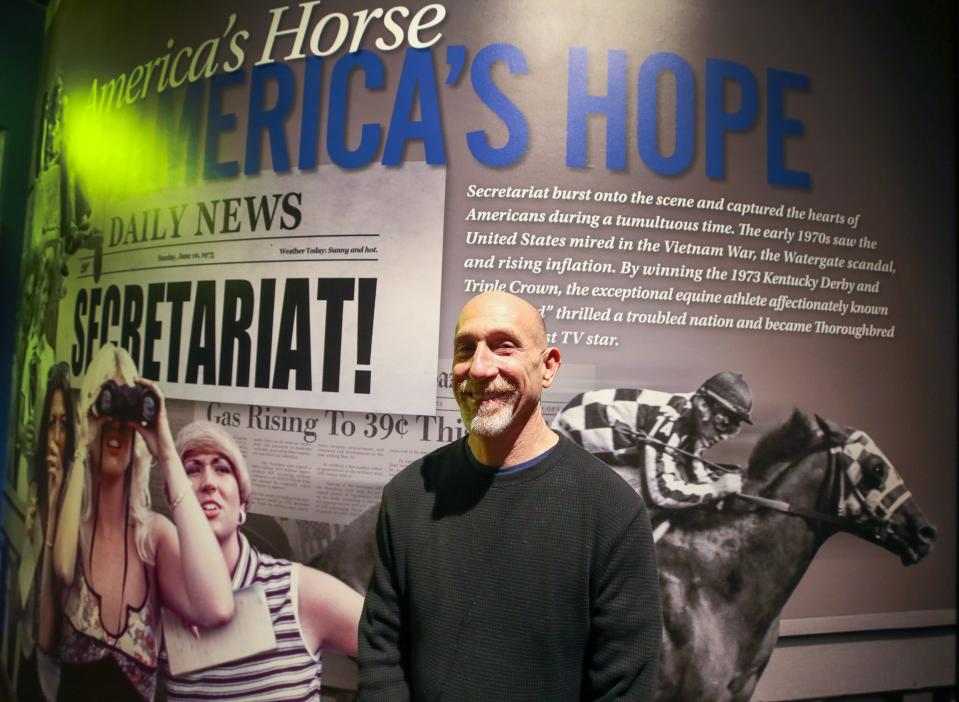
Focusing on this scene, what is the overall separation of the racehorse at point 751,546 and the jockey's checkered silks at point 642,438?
86 millimetres

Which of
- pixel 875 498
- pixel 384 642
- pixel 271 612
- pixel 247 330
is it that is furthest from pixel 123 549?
pixel 875 498

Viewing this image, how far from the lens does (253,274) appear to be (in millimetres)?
2023

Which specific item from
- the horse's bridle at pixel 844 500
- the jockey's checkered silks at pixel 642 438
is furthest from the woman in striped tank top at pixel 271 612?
the horse's bridle at pixel 844 500

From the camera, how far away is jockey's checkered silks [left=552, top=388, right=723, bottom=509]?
6.03ft

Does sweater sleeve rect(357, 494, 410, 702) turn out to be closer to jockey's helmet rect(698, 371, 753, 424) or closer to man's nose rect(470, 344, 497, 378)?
man's nose rect(470, 344, 497, 378)

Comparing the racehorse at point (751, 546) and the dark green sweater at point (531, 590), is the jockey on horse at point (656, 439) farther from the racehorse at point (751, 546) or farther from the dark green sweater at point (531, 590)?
the dark green sweater at point (531, 590)

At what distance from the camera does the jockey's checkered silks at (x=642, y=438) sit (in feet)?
6.03

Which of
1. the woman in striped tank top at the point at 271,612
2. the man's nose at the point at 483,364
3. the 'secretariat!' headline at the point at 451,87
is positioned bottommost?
the woman in striped tank top at the point at 271,612

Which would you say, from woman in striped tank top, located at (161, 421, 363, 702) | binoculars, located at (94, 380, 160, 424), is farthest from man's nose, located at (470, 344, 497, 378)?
binoculars, located at (94, 380, 160, 424)

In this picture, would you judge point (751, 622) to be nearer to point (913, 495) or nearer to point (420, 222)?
point (913, 495)

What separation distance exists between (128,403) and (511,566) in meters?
1.76

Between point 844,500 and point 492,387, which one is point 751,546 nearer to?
point 844,500

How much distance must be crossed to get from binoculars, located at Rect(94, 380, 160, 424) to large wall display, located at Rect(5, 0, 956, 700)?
0.34ft

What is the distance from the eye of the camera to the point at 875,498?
6.41ft
